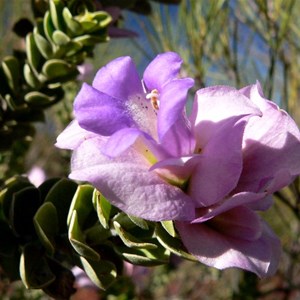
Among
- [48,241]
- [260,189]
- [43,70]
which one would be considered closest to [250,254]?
[260,189]

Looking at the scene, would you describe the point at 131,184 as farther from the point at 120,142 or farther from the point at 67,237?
the point at 67,237

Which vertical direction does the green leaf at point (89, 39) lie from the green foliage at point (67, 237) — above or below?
above

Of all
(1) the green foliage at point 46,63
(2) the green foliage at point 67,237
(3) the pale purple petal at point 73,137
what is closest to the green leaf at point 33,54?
(1) the green foliage at point 46,63

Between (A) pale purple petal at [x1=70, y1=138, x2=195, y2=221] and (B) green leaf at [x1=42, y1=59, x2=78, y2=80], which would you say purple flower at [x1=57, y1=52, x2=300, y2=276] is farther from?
(B) green leaf at [x1=42, y1=59, x2=78, y2=80]

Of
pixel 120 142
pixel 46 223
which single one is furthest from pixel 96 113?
pixel 46 223

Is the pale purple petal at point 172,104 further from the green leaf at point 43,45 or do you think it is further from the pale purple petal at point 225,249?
the green leaf at point 43,45

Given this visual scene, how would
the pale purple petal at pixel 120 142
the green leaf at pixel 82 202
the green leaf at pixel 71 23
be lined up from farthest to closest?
1. the green leaf at pixel 71 23
2. the green leaf at pixel 82 202
3. the pale purple petal at pixel 120 142
